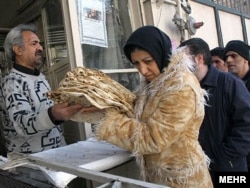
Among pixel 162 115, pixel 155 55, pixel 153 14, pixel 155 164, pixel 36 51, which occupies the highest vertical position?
pixel 153 14

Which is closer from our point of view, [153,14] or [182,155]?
[182,155]

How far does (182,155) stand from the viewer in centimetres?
135

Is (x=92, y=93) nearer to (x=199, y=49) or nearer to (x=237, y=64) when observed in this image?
(x=199, y=49)

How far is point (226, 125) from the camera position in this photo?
1977 mm

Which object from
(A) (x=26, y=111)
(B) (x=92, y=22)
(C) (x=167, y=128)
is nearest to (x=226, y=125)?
(C) (x=167, y=128)

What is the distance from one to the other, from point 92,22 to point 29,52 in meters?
0.69

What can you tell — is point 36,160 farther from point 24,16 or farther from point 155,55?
point 24,16

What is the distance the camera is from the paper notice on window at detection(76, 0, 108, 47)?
8.22 ft

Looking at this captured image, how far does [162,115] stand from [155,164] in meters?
0.28

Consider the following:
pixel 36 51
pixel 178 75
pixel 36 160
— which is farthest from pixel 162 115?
pixel 36 51

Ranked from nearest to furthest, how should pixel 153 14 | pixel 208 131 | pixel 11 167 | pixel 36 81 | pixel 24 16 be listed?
pixel 11 167 < pixel 208 131 < pixel 36 81 < pixel 153 14 < pixel 24 16

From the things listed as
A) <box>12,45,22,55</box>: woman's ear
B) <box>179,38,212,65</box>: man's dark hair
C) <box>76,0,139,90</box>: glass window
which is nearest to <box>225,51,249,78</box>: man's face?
<box>179,38,212,65</box>: man's dark hair

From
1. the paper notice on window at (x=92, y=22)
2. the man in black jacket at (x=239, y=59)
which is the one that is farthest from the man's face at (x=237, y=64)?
Result: the paper notice on window at (x=92, y=22)

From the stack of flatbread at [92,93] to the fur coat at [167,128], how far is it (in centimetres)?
5
